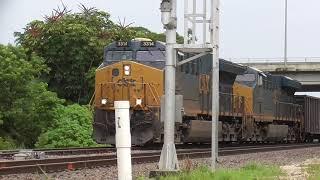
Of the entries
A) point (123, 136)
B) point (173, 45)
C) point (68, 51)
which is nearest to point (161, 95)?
point (173, 45)

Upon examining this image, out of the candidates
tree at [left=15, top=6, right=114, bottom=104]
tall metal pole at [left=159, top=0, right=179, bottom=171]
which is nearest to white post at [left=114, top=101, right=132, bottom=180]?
tall metal pole at [left=159, top=0, right=179, bottom=171]

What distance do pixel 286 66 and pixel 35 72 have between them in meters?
29.9

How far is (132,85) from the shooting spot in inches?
808

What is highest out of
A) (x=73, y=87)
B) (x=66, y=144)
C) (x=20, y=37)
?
(x=20, y=37)

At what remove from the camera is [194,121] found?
72.8ft

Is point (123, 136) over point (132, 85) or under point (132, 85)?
under

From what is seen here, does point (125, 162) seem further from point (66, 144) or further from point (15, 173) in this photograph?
point (66, 144)

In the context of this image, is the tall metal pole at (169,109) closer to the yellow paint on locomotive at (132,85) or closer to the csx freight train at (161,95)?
the csx freight train at (161,95)

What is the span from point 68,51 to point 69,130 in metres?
9.89

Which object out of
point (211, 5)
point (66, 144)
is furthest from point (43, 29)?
point (211, 5)

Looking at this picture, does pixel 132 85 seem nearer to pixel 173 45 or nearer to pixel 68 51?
pixel 173 45

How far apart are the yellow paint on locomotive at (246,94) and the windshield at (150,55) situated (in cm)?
818

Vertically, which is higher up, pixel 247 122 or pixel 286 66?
pixel 286 66

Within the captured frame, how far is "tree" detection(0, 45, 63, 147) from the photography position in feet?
86.5
